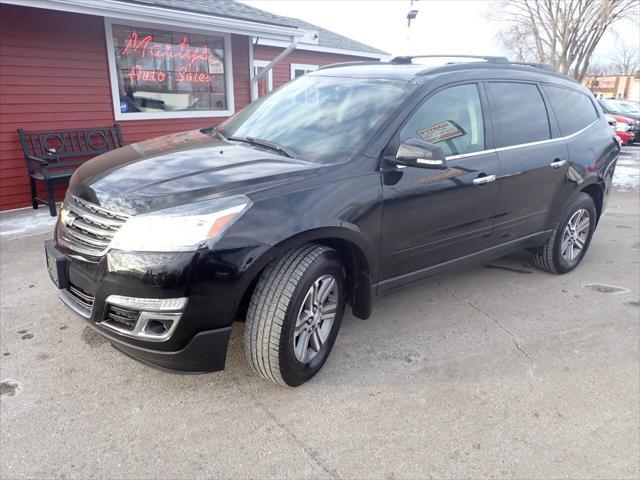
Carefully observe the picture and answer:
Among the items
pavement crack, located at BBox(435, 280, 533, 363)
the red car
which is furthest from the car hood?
the red car

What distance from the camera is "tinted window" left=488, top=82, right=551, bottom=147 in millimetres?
3680

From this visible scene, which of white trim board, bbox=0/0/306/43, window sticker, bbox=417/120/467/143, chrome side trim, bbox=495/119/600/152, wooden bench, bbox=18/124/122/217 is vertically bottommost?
wooden bench, bbox=18/124/122/217

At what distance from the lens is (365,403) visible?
2.73 meters

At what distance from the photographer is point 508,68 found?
3.95m

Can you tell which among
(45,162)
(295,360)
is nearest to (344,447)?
(295,360)

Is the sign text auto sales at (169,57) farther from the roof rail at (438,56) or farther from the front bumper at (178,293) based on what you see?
the front bumper at (178,293)

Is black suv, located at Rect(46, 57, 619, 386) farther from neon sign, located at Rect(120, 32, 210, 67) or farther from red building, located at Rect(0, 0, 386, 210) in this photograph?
neon sign, located at Rect(120, 32, 210, 67)

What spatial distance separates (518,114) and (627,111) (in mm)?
17504

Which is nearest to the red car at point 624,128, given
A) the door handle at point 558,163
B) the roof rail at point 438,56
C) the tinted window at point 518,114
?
the door handle at point 558,163

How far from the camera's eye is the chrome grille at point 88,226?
2418mm

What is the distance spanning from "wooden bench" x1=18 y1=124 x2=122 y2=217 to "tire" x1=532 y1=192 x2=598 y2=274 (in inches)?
229

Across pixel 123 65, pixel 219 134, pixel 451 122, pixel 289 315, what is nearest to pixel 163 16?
pixel 123 65

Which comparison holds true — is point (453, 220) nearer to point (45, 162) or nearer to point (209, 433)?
point (209, 433)

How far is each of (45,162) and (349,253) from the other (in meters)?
5.25
